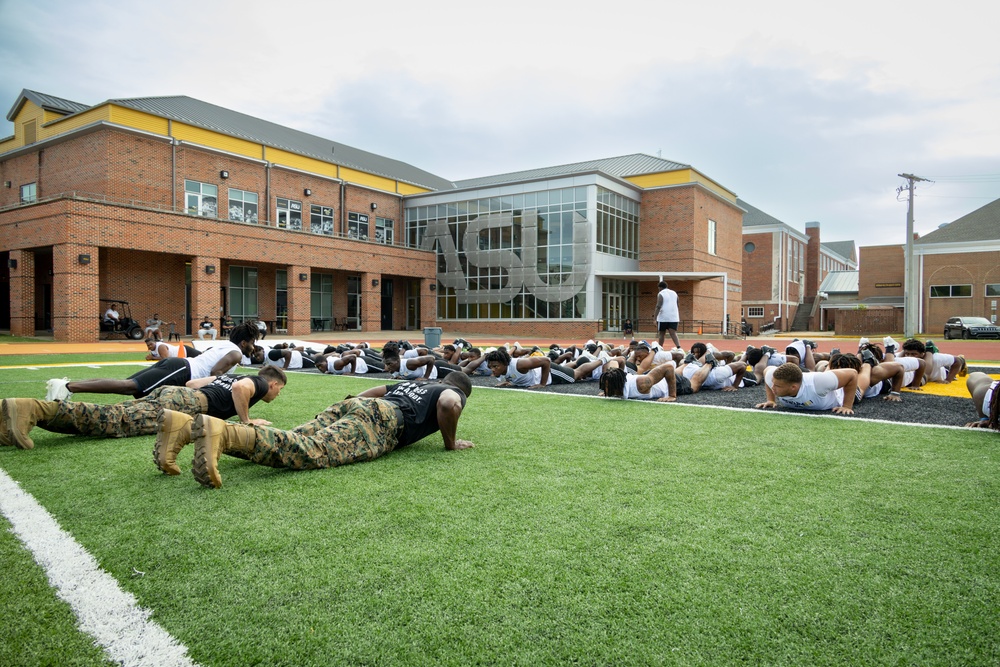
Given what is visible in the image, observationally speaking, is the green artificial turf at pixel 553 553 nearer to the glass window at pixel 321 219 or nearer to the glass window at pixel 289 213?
the glass window at pixel 289 213

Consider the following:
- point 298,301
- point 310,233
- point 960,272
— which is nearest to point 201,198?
point 310,233

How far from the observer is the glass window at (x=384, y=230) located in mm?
39938

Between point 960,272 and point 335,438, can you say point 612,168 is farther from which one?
point 335,438

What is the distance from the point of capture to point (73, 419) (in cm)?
515

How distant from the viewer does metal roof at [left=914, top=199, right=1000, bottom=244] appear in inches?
1684

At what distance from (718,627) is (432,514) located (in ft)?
5.70

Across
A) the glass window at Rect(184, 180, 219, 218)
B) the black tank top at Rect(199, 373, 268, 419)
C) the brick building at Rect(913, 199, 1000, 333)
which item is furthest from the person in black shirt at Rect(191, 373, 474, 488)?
the brick building at Rect(913, 199, 1000, 333)

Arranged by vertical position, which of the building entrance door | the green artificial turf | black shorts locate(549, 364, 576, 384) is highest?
the building entrance door

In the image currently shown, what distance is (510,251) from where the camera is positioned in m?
37.4

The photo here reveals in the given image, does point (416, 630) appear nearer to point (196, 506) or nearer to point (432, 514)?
point (432, 514)

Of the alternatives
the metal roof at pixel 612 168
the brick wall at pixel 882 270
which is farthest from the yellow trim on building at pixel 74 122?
the brick wall at pixel 882 270

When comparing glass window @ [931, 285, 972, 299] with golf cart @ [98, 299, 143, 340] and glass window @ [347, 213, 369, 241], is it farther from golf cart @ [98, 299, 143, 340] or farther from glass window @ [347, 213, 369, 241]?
golf cart @ [98, 299, 143, 340]

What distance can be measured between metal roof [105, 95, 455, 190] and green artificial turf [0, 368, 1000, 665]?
29.9 metres

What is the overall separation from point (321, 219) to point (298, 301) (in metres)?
7.11
